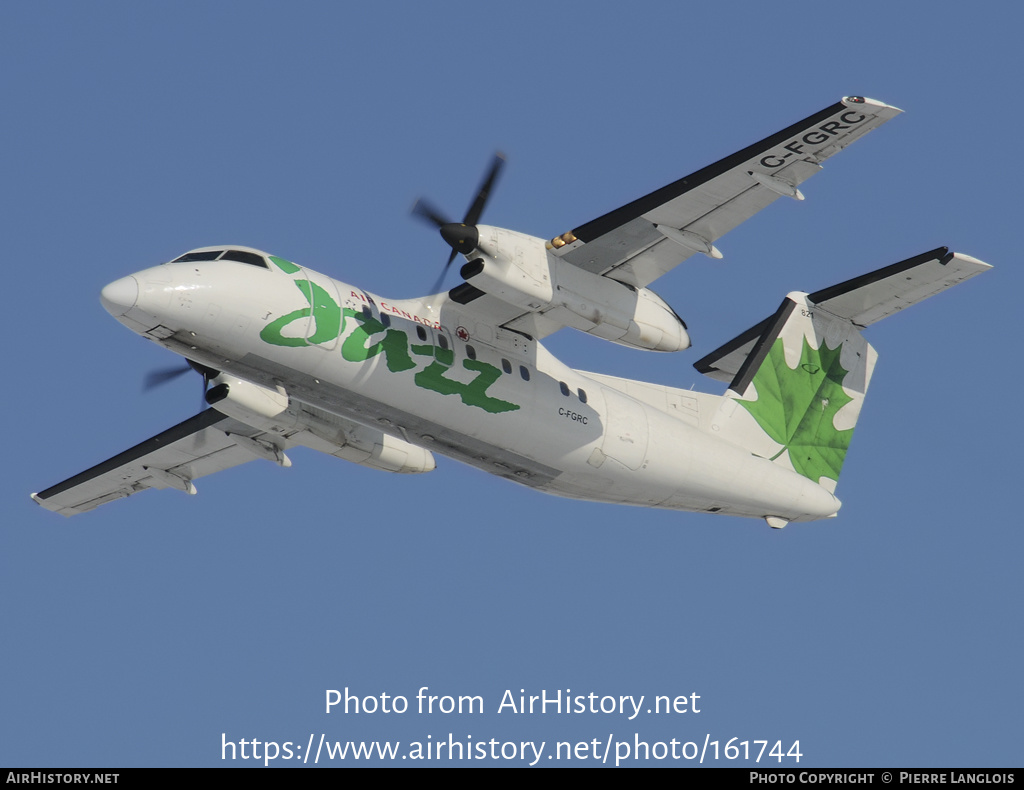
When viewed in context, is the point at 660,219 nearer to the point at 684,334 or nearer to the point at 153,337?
the point at 684,334

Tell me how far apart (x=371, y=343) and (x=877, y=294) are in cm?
699

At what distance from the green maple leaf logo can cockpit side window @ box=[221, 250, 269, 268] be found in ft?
22.5

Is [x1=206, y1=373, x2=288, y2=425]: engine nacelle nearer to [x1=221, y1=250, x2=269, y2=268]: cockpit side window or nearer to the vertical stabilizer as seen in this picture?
[x1=221, y1=250, x2=269, y2=268]: cockpit side window

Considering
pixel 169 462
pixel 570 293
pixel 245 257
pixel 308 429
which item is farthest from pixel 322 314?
pixel 169 462

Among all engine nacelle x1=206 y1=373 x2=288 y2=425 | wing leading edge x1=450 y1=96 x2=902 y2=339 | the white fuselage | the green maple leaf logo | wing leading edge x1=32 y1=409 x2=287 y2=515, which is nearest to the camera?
the white fuselage

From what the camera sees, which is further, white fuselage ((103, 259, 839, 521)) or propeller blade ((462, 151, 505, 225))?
propeller blade ((462, 151, 505, 225))

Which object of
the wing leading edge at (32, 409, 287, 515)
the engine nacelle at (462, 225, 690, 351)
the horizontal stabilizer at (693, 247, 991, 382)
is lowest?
the wing leading edge at (32, 409, 287, 515)

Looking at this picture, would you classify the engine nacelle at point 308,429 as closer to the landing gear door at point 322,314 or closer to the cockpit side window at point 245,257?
the landing gear door at point 322,314

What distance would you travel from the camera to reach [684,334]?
1644 centimetres

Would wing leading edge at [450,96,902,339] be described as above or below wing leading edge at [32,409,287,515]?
above

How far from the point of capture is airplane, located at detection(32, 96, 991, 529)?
14.7 meters

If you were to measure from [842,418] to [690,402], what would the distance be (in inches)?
107

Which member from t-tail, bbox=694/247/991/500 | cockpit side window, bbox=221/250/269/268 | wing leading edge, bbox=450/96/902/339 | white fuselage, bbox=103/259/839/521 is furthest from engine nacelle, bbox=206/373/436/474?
t-tail, bbox=694/247/991/500
